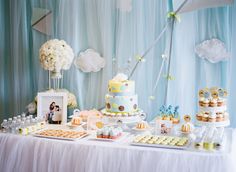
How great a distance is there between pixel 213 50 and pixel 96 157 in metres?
1.07

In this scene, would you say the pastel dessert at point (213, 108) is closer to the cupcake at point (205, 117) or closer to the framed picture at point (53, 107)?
the cupcake at point (205, 117)

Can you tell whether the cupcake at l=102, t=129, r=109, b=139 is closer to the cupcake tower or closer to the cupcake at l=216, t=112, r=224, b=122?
the cupcake tower

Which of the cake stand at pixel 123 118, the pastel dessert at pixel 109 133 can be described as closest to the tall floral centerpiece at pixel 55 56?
the cake stand at pixel 123 118

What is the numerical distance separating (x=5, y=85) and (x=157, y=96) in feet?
4.61

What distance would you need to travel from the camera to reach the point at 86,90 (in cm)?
263

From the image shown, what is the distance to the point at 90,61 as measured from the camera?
8.20 ft

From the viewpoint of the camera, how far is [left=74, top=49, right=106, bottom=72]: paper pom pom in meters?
2.51

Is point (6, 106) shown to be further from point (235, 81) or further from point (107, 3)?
point (235, 81)

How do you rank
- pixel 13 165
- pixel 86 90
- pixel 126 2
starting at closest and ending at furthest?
pixel 13 165 < pixel 126 2 < pixel 86 90

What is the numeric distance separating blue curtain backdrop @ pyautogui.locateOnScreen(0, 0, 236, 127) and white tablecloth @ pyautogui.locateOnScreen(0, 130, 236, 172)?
52cm

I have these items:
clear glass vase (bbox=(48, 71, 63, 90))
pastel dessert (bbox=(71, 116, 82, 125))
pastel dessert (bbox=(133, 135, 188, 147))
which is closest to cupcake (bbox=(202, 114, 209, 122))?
pastel dessert (bbox=(133, 135, 188, 147))

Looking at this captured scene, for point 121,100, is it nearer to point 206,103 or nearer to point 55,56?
point 206,103

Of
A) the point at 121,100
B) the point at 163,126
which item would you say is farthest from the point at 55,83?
the point at 163,126

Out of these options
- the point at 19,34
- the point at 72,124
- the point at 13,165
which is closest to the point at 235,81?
the point at 72,124
